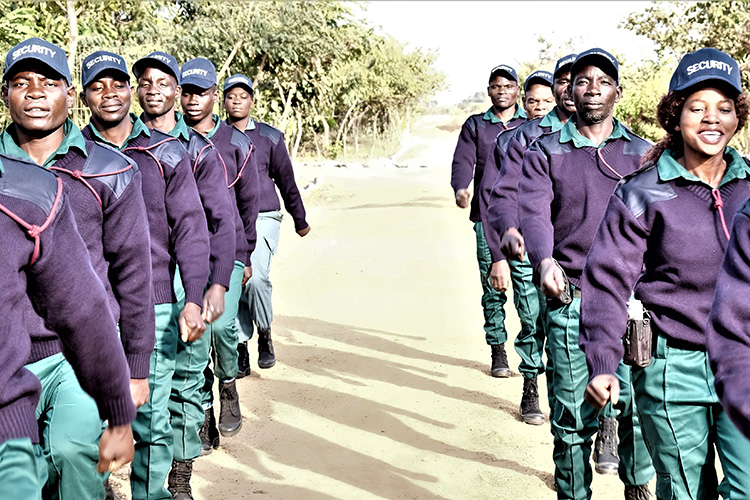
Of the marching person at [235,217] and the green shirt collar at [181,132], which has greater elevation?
the green shirt collar at [181,132]

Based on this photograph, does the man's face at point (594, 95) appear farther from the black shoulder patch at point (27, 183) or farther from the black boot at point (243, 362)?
the black boot at point (243, 362)

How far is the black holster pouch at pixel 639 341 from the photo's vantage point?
3461mm

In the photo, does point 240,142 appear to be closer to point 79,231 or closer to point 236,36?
point 79,231

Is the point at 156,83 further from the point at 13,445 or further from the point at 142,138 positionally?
the point at 13,445

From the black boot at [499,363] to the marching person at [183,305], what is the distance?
120 inches

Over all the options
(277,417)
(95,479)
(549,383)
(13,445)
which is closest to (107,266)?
(95,479)

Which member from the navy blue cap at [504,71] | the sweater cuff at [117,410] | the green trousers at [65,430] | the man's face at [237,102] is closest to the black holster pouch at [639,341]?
the sweater cuff at [117,410]

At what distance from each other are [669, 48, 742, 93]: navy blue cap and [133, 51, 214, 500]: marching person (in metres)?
2.45

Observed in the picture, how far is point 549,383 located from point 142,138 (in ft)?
8.76

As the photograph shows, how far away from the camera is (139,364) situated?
3.66 metres

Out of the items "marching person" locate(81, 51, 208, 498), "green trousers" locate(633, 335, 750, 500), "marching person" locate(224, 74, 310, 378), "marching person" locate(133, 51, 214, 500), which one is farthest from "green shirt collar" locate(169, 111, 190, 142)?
"green trousers" locate(633, 335, 750, 500)

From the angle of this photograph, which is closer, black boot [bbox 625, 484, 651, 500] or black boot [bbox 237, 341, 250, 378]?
black boot [bbox 625, 484, 651, 500]

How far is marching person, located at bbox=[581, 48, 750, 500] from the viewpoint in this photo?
3.39 m

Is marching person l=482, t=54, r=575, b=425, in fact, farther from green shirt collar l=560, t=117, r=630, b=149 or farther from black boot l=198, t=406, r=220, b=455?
black boot l=198, t=406, r=220, b=455
